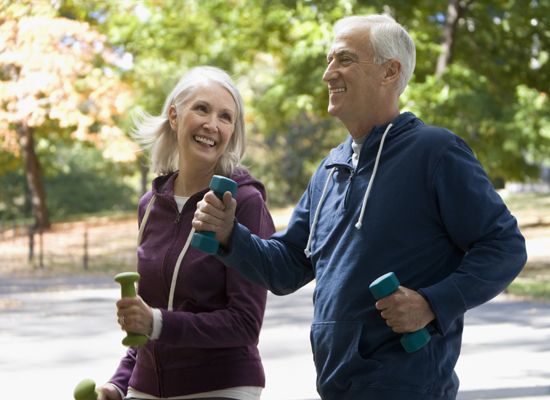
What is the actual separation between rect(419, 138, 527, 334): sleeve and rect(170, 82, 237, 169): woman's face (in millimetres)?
739

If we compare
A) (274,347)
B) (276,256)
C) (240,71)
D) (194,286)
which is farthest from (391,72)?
(240,71)

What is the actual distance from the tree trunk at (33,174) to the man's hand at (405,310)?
1096 inches

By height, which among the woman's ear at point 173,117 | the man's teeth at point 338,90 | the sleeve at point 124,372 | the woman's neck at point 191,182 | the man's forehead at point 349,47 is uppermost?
the man's forehead at point 349,47

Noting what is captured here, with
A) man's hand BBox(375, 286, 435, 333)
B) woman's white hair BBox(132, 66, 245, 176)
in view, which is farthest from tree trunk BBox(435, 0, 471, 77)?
man's hand BBox(375, 286, 435, 333)

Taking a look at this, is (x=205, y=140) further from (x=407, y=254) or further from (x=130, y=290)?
(x=407, y=254)

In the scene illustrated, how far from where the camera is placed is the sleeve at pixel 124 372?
3178 millimetres

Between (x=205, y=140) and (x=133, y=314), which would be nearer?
(x=133, y=314)

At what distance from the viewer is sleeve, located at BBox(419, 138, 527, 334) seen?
2551 millimetres

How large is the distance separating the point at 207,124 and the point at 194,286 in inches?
18.4

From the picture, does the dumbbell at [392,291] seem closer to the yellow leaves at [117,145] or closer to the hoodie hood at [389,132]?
the hoodie hood at [389,132]

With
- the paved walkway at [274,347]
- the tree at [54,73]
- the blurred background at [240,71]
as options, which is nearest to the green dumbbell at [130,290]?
the paved walkway at [274,347]

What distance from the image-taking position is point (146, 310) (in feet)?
9.14

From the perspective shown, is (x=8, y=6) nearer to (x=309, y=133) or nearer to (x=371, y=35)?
(x=371, y=35)

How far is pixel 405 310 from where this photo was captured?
8.18 ft
